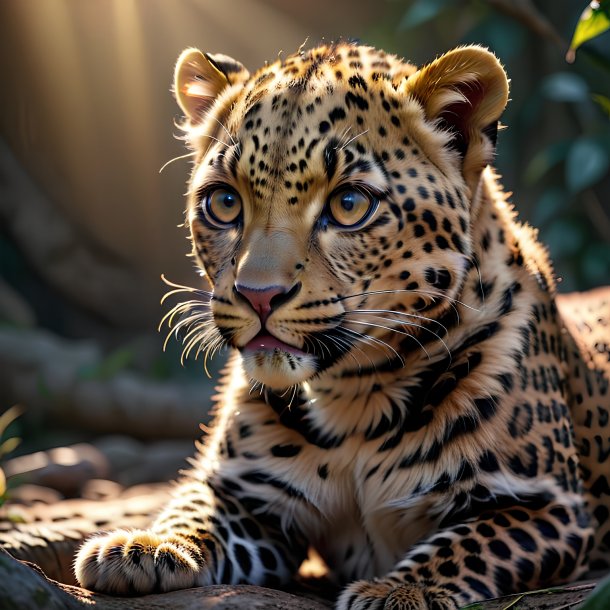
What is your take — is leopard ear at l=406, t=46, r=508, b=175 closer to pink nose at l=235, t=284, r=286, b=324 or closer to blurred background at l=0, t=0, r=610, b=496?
pink nose at l=235, t=284, r=286, b=324

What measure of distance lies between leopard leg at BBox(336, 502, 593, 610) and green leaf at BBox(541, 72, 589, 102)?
6.41 meters

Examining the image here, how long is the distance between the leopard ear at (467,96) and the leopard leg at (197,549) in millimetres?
1599

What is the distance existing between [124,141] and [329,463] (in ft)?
26.7

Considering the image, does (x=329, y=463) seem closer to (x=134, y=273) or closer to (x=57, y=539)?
(x=57, y=539)

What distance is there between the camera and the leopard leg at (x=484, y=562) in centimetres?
325

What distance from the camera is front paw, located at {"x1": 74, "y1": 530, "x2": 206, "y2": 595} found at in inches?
133

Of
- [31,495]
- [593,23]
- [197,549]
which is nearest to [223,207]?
[197,549]

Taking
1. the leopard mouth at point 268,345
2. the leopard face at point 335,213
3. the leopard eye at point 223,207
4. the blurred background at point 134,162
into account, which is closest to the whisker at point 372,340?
the leopard face at point 335,213

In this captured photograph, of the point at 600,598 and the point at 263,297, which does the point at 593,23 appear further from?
the point at 600,598

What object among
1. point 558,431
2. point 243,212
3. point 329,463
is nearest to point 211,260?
point 243,212

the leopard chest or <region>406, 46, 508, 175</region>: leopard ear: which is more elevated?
<region>406, 46, 508, 175</region>: leopard ear

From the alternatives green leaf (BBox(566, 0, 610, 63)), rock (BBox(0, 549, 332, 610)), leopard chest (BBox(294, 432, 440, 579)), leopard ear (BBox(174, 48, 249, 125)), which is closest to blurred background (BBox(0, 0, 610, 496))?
leopard ear (BBox(174, 48, 249, 125))

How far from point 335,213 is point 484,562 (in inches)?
51.4

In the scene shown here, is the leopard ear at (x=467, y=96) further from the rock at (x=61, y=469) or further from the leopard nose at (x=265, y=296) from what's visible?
the rock at (x=61, y=469)
